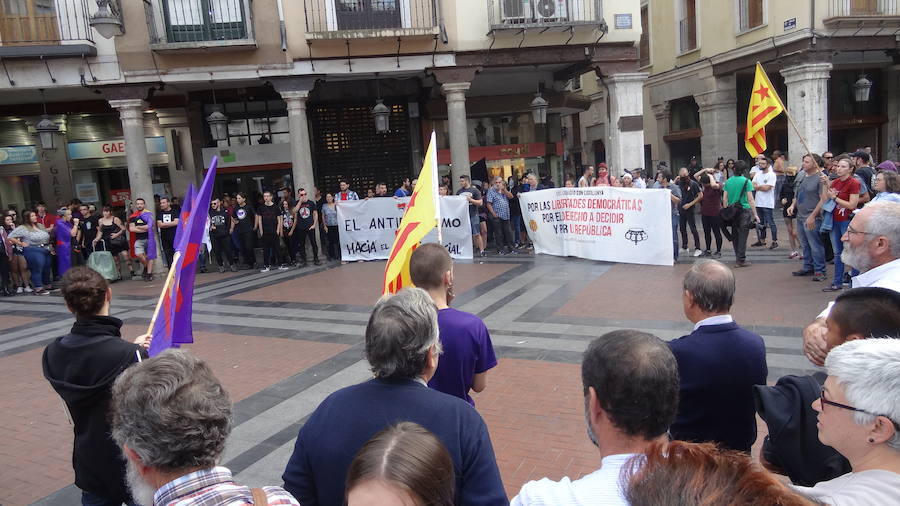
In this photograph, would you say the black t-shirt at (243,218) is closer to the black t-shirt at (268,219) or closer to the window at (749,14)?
the black t-shirt at (268,219)

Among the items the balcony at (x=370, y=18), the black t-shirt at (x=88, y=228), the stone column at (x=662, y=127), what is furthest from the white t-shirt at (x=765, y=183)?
the black t-shirt at (x=88, y=228)

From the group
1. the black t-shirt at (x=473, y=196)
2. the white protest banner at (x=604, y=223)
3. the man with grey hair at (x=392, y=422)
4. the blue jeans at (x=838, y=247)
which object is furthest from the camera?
the black t-shirt at (x=473, y=196)

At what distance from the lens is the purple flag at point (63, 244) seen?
13.7 m

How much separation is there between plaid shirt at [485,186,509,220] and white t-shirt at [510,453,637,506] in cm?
1242

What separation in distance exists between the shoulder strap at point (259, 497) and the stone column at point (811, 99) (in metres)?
20.0

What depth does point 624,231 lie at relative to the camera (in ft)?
37.7

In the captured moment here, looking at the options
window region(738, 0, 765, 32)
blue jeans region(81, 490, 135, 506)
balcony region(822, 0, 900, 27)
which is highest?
window region(738, 0, 765, 32)

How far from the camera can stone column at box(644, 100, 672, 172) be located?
82.4 feet

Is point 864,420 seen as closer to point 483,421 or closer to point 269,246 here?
point 483,421

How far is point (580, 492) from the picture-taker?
1.49m

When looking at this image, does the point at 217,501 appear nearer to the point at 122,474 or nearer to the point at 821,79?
the point at 122,474

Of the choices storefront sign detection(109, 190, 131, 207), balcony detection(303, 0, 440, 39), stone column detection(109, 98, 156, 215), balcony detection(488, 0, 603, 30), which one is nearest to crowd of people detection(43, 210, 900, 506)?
stone column detection(109, 98, 156, 215)

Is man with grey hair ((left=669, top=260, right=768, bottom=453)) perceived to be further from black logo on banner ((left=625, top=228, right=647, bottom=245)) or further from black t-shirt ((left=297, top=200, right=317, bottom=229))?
black t-shirt ((left=297, top=200, right=317, bottom=229))

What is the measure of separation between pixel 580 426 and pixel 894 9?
20.7m
